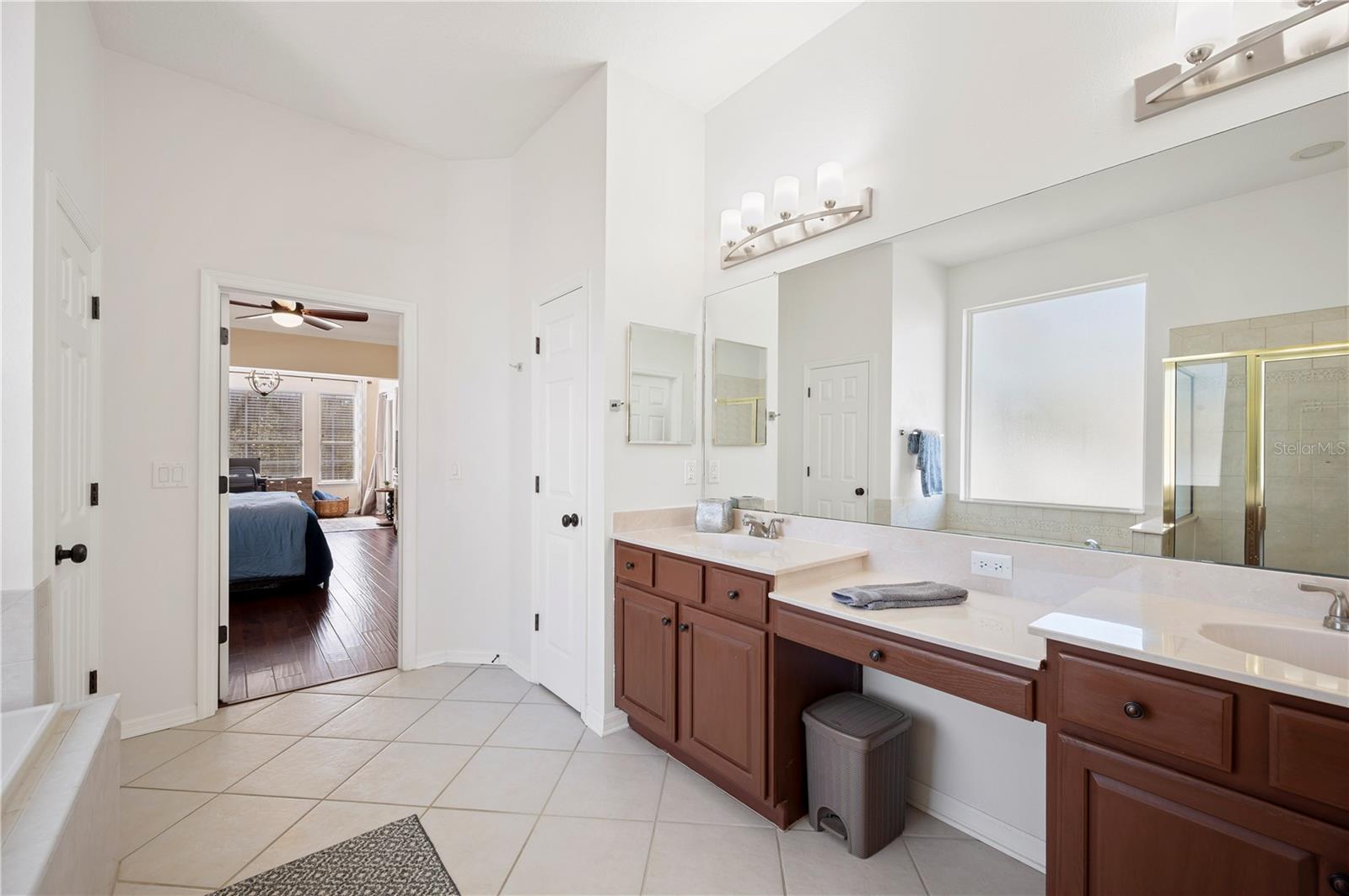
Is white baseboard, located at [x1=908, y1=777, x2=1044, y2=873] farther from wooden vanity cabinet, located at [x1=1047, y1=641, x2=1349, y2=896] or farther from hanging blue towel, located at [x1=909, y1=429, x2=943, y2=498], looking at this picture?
hanging blue towel, located at [x1=909, y1=429, x2=943, y2=498]

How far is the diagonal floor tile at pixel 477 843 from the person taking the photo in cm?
165

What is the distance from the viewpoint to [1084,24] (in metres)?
1.61

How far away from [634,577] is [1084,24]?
2.38 meters

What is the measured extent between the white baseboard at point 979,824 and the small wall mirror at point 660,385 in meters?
1.73

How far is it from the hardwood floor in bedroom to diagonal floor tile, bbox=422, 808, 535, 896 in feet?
5.22

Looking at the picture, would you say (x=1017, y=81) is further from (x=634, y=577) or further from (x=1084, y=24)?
(x=634, y=577)

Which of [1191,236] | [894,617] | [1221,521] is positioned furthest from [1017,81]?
[894,617]

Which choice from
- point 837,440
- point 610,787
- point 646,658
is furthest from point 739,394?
point 610,787

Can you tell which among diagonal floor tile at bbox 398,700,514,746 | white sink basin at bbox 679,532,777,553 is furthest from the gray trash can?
diagonal floor tile at bbox 398,700,514,746

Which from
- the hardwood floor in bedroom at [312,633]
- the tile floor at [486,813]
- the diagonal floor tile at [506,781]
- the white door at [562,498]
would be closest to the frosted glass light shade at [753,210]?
the white door at [562,498]

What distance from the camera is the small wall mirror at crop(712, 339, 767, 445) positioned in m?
2.66

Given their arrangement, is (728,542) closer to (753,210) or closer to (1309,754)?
(753,210)

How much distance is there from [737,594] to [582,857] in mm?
941

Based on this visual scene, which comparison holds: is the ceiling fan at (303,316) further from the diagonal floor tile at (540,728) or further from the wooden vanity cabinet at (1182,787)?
the wooden vanity cabinet at (1182,787)
